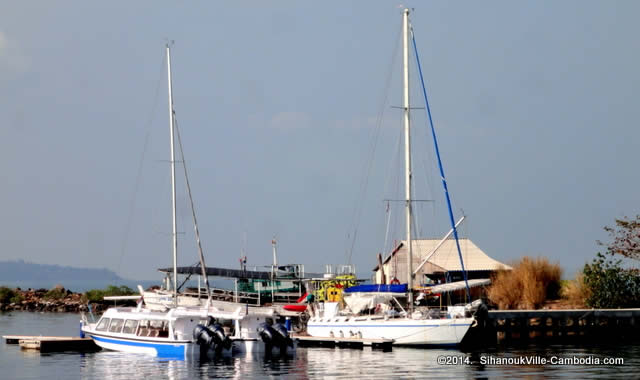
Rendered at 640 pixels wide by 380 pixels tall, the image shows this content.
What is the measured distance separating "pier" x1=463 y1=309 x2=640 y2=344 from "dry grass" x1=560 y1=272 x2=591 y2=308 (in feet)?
13.3

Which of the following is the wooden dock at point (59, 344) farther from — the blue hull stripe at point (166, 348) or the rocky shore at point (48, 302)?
the rocky shore at point (48, 302)

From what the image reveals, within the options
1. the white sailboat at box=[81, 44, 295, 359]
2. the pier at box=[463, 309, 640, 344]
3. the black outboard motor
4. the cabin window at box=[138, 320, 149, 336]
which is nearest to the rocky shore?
the white sailboat at box=[81, 44, 295, 359]

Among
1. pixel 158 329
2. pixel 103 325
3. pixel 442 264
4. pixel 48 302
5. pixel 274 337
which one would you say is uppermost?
pixel 442 264

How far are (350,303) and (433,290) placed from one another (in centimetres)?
725

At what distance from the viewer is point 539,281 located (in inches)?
2522

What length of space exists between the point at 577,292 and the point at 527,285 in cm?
321

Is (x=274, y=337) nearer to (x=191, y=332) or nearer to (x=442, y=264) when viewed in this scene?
(x=191, y=332)

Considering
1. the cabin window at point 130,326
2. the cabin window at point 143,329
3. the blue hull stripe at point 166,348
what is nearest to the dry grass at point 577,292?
the blue hull stripe at point 166,348

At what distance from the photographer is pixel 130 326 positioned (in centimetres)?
5366

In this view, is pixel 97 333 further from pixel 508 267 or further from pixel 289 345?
pixel 508 267

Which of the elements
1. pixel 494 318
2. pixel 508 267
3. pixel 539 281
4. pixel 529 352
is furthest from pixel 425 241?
pixel 529 352

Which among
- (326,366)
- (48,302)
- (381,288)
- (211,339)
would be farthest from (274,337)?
(48,302)

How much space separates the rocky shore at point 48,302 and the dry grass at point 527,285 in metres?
46.4

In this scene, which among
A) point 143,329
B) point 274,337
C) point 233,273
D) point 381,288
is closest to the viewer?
point 274,337
